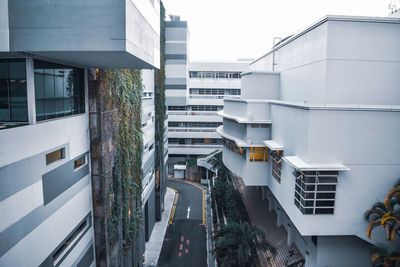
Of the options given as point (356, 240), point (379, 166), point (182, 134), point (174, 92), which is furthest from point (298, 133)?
point (182, 134)

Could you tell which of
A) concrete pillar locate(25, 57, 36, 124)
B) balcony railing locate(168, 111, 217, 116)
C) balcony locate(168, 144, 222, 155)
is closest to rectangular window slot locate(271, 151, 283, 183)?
concrete pillar locate(25, 57, 36, 124)

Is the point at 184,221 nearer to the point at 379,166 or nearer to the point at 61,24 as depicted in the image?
the point at 379,166

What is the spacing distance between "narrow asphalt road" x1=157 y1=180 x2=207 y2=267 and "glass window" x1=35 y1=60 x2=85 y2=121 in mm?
15490

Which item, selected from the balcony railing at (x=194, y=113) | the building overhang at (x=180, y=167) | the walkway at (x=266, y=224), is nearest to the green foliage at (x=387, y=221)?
the walkway at (x=266, y=224)

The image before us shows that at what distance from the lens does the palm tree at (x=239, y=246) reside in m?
16.5

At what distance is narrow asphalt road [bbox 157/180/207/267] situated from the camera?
2230cm

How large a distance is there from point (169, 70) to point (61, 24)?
3370cm

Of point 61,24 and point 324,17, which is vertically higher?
point 324,17

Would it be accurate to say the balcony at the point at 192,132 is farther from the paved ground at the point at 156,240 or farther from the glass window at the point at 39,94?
the glass window at the point at 39,94

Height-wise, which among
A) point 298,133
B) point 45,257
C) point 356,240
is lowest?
point 356,240

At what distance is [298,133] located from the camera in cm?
1405

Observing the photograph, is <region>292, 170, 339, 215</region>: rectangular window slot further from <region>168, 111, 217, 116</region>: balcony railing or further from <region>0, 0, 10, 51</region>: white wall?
<region>168, 111, 217, 116</region>: balcony railing

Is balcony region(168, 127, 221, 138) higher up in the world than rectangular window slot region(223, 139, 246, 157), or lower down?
lower down

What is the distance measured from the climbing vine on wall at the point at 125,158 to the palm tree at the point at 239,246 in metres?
5.71
